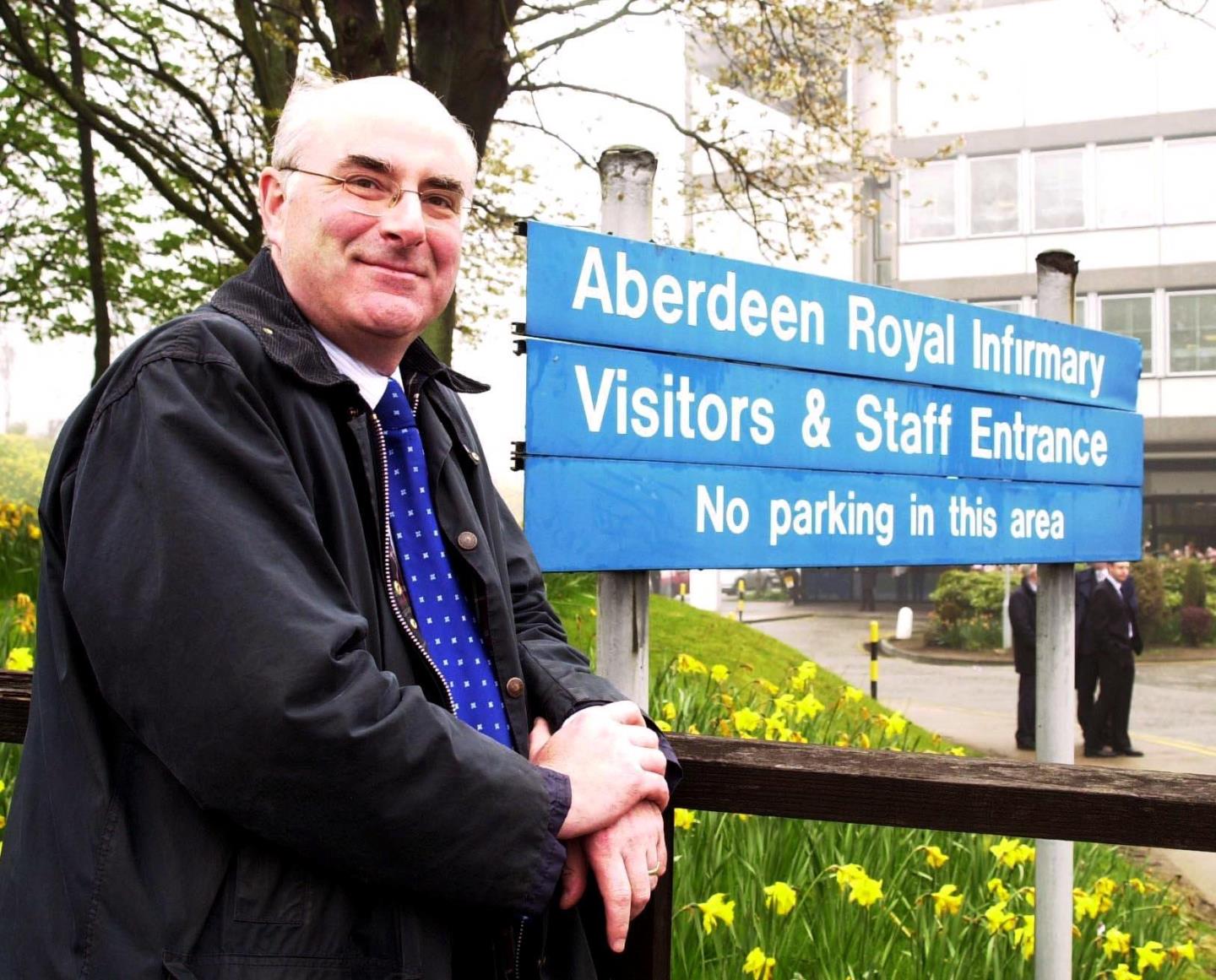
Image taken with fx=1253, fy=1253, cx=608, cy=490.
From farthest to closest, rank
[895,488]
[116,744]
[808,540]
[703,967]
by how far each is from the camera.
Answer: [703,967]
[895,488]
[808,540]
[116,744]

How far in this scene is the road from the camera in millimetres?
10930

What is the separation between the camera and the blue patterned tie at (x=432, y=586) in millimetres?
1349

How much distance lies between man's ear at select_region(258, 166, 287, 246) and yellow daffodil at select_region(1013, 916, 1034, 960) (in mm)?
2884

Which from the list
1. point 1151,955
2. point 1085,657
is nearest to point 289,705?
point 1151,955

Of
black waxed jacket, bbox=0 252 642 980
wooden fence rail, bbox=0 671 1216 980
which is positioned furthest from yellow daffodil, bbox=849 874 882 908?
black waxed jacket, bbox=0 252 642 980

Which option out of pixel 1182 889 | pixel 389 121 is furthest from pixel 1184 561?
pixel 389 121

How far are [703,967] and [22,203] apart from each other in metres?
13.3

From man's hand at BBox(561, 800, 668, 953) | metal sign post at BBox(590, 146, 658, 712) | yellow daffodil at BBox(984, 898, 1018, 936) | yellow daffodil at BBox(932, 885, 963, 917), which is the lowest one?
yellow daffodil at BBox(984, 898, 1018, 936)

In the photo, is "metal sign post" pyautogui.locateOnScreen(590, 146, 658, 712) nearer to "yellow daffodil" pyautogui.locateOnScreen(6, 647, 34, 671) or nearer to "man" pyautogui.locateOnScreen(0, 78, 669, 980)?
"man" pyautogui.locateOnScreen(0, 78, 669, 980)

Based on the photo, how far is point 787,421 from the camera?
2.55 meters

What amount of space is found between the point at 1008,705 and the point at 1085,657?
3.24m

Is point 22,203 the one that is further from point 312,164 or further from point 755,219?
point 312,164

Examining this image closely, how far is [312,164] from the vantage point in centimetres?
142

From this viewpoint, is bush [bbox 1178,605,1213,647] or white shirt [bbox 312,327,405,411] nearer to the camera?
white shirt [bbox 312,327,405,411]
